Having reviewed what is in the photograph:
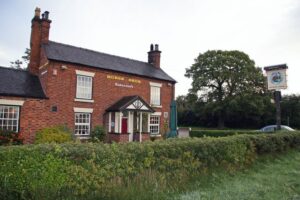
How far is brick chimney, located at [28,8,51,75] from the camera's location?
19.4 metres

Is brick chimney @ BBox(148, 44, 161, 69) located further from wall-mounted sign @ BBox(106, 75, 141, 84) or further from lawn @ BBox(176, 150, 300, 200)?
lawn @ BBox(176, 150, 300, 200)

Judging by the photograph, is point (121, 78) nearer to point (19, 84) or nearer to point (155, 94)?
point (155, 94)

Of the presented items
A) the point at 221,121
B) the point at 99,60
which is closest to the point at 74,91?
the point at 99,60

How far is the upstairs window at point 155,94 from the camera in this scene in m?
24.2

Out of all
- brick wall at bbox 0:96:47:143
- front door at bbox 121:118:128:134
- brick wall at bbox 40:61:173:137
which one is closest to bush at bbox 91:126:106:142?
brick wall at bbox 40:61:173:137

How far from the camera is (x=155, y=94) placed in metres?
24.5

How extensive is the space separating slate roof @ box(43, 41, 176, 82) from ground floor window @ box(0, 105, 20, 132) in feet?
13.3

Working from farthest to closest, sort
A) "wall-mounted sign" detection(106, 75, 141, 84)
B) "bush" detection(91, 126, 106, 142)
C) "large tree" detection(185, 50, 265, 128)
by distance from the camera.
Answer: "large tree" detection(185, 50, 265, 128) → "wall-mounted sign" detection(106, 75, 141, 84) → "bush" detection(91, 126, 106, 142)

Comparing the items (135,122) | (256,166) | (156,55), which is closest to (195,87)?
(156,55)

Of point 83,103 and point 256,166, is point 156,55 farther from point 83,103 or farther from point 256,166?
point 256,166

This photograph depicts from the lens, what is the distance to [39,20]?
767 inches

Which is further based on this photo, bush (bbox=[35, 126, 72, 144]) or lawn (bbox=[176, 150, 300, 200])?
bush (bbox=[35, 126, 72, 144])

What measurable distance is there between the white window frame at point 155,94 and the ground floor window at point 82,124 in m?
6.56

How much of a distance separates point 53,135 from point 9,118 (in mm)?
2885
